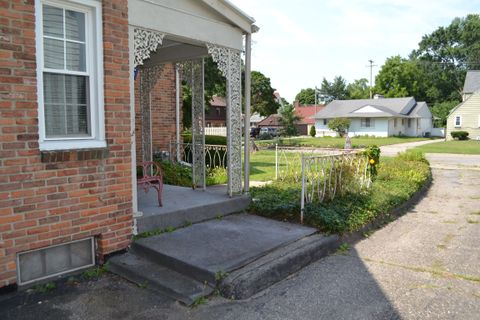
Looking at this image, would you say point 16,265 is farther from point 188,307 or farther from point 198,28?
point 198,28

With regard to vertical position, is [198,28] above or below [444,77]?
below

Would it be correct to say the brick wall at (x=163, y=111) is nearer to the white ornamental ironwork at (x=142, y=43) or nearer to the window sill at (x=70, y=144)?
the white ornamental ironwork at (x=142, y=43)

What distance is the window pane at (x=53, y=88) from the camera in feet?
13.6

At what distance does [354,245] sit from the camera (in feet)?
18.9

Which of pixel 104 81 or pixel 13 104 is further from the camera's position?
pixel 104 81

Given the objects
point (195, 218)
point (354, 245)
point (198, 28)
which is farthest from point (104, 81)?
point (354, 245)

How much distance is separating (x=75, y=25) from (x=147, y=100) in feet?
15.1

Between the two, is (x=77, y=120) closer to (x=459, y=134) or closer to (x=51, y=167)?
(x=51, y=167)

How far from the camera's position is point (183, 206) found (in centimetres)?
596

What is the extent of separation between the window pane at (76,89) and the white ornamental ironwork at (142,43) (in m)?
0.78

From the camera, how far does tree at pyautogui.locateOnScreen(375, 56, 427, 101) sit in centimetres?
6012

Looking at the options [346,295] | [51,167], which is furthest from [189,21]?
[346,295]

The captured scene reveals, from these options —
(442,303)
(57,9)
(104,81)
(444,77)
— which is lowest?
(442,303)

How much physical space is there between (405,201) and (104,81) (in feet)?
21.5
